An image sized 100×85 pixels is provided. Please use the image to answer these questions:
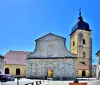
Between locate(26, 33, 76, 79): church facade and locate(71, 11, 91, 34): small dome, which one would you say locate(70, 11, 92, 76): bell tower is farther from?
locate(26, 33, 76, 79): church facade

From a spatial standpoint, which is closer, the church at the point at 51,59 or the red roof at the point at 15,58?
the church at the point at 51,59

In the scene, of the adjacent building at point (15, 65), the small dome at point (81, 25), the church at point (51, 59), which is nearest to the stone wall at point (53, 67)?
the church at point (51, 59)

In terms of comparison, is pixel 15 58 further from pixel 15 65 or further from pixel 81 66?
pixel 81 66

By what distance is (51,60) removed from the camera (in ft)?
A: 168

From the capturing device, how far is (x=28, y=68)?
52031 millimetres

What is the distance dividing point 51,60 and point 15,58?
16.5m

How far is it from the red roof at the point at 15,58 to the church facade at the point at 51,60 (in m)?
12.5

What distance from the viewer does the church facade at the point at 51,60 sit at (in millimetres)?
50250

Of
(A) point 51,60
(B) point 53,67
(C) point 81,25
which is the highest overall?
Answer: (C) point 81,25

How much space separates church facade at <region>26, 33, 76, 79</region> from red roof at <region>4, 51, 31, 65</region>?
12.5 meters

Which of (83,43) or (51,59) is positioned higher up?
(83,43)

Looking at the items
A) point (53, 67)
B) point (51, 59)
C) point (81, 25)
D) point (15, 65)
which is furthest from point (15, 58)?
point (81, 25)

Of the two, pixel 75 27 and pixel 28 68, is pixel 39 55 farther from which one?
pixel 75 27

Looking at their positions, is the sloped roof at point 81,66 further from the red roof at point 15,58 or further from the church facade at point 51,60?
the church facade at point 51,60
